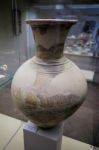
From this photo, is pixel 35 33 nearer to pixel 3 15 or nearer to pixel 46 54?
pixel 46 54

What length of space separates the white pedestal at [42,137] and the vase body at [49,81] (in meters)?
0.15

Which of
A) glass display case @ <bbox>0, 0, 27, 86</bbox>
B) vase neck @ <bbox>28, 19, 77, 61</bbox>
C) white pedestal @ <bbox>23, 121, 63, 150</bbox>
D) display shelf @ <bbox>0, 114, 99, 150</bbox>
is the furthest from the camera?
glass display case @ <bbox>0, 0, 27, 86</bbox>

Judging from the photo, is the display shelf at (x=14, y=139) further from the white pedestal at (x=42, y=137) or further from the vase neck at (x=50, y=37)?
the vase neck at (x=50, y=37)

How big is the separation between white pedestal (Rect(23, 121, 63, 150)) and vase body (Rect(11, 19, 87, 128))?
0.49 feet

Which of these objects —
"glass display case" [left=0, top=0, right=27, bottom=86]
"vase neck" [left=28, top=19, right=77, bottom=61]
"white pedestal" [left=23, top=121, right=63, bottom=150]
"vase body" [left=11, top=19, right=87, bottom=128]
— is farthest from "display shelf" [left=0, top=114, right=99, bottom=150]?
"vase neck" [left=28, top=19, right=77, bottom=61]

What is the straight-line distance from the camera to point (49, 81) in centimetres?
71

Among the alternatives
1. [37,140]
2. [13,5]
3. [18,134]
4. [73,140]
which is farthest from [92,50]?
[37,140]

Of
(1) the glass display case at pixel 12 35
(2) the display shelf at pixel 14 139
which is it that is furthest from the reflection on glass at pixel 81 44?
(2) the display shelf at pixel 14 139

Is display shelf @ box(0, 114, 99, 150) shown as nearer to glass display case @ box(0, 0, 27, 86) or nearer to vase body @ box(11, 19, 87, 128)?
vase body @ box(11, 19, 87, 128)

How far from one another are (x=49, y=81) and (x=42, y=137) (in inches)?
15.3

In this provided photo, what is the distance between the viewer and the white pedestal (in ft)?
2.91

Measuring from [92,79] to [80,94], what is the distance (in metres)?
1.60

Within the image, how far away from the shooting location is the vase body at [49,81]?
70 cm

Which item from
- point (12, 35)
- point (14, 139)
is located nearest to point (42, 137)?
point (14, 139)
